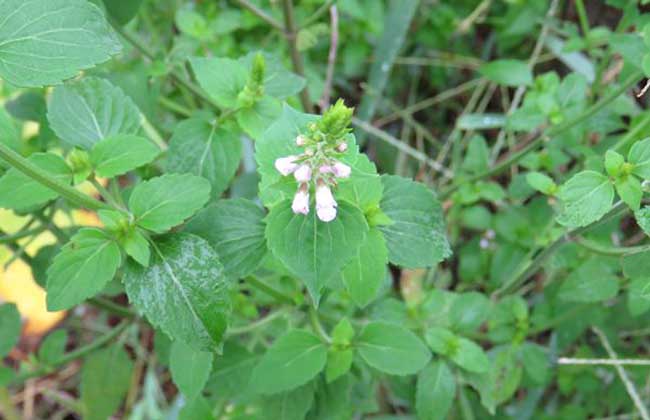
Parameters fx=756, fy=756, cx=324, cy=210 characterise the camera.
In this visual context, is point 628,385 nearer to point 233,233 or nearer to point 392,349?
point 392,349

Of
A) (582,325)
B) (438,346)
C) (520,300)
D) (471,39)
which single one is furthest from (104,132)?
(471,39)

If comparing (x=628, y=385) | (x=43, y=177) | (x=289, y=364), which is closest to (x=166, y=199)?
(x=43, y=177)

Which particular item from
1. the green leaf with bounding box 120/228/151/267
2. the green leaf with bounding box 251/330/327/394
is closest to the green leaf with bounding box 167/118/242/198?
the green leaf with bounding box 120/228/151/267

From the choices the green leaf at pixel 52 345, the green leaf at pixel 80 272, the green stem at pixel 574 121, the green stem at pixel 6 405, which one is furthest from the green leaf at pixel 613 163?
the green stem at pixel 6 405

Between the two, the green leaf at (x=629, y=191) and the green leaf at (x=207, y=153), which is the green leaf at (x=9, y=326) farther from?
the green leaf at (x=629, y=191)

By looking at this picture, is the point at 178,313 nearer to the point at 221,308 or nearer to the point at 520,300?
the point at 221,308

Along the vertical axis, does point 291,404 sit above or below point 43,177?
below

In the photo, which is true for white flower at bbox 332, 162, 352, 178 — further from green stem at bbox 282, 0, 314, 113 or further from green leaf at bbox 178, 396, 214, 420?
green stem at bbox 282, 0, 314, 113
